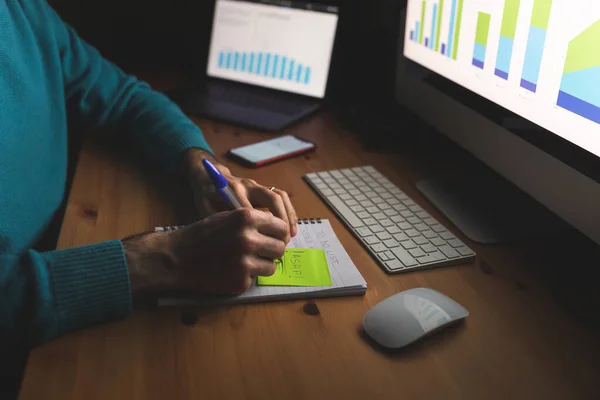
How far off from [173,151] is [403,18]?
0.60 metres

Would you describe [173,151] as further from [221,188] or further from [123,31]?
[123,31]

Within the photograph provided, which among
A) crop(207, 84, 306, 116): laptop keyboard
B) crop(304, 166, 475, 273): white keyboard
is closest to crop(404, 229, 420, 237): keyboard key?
crop(304, 166, 475, 273): white keyboard

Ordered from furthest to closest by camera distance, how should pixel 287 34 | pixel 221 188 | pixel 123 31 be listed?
pixel 123 31
pixel 287 34
pixel 221 188

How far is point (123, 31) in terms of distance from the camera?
162cm

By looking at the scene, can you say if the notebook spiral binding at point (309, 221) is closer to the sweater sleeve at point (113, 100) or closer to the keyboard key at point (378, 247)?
the keyboard key at point (378, 247)

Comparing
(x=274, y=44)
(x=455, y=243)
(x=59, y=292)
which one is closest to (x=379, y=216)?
(x=455, y=243)

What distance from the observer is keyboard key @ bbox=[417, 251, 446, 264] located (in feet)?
2.38

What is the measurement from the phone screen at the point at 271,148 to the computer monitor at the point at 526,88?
30cm

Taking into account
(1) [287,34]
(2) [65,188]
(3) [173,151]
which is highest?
(1) [287,34]

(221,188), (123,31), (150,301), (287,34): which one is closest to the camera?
(150,301)

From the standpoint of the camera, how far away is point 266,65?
139 cm

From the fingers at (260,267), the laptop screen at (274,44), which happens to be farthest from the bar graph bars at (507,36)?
the laptop screen at (274,44)

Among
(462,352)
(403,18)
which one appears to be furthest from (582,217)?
(403,18)

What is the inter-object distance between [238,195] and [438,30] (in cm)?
53
